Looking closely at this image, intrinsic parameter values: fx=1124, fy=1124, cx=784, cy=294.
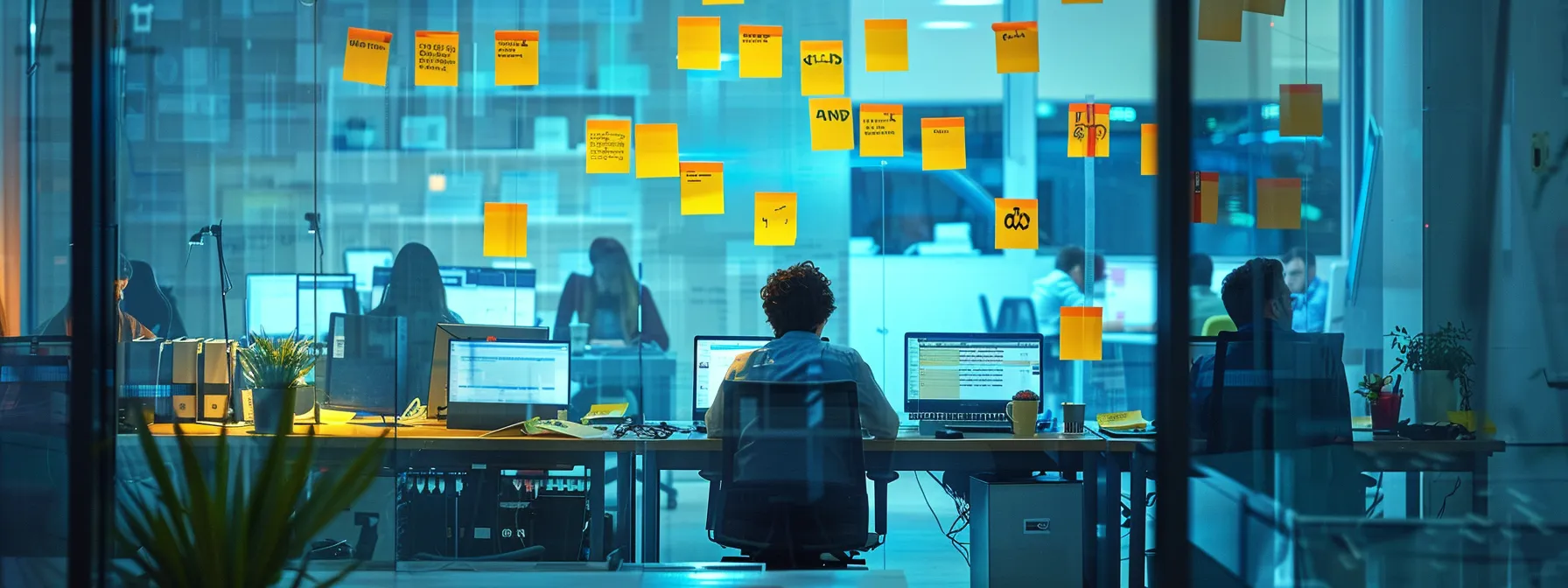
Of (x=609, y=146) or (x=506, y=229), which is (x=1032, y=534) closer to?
(x=609, y=146)

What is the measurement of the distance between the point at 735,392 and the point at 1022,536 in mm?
1139

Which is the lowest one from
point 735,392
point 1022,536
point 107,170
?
point 1022,536

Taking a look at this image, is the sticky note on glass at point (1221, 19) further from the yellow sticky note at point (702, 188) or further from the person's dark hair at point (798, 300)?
the yellow sticky note at point (702, 188)

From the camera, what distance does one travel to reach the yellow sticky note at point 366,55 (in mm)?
4492

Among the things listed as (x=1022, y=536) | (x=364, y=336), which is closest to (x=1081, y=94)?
(x=1022, y=536)

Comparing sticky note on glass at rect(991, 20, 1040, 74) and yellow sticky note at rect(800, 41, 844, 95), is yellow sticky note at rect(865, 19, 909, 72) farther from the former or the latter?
sticky note on glass at rect(991, 20, 1040, 74)

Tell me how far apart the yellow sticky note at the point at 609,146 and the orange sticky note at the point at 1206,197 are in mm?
3528

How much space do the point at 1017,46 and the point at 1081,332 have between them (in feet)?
4.16

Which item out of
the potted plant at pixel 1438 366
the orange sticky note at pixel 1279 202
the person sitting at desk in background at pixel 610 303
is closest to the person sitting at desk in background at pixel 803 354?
the orange sticky note at pixel 1279 202

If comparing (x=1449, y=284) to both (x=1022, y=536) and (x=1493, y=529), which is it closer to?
(x=1493, y=529)

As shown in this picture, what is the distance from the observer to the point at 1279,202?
8.51 feet

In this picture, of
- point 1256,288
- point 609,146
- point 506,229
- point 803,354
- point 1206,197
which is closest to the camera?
point 1206,197

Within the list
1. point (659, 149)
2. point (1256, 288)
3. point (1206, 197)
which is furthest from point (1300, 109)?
point (659, 149)

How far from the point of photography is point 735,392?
10.3 feet
